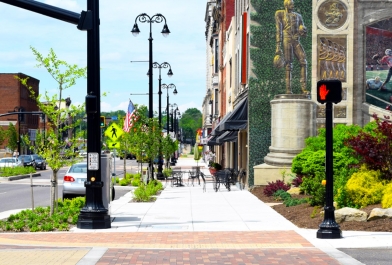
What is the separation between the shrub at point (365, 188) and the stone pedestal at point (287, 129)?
11109 millimetres

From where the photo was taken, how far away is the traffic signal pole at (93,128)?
17297 mm

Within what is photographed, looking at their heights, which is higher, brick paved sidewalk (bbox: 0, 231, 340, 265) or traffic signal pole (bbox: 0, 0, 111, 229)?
traffic signal pole (bbox: 0, 0, 111, 229)

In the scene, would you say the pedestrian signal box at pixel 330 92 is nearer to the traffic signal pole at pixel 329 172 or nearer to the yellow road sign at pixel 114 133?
the traffic signal pole at pixel 329 172

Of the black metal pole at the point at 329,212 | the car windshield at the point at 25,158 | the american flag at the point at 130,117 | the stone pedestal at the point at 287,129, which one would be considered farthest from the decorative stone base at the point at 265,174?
the car windshield at the point at 25,158

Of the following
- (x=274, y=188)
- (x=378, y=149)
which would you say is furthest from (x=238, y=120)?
(x=378, y=149)

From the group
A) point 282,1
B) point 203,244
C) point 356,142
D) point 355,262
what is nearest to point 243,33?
point 282,1

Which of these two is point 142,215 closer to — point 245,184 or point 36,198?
point 36,198

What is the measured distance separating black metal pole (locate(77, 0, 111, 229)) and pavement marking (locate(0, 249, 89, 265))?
12.6 ft

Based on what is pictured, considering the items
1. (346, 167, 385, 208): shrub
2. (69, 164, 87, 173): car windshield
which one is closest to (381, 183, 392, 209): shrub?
(346, 167, 385, 208): shrub

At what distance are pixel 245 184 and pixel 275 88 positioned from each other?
5280 mm

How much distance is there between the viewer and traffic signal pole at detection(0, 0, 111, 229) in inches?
681

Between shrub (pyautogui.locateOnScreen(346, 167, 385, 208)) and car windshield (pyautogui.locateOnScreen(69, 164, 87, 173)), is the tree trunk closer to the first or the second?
shrub (pyautogui.locateOnScreen(346, 167, 385, 208))

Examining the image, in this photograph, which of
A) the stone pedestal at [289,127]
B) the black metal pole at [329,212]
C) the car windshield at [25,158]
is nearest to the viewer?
the black metal pole at [329,212]

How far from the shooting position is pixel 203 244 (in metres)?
14.4
